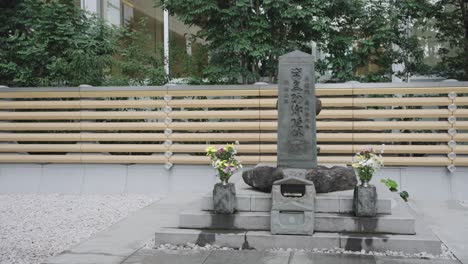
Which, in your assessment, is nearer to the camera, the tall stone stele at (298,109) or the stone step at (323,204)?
the stone step at (323,204)

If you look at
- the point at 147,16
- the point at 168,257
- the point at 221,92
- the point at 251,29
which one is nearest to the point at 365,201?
the point at 168,257

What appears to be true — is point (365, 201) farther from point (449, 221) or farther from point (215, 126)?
point (215, 126)

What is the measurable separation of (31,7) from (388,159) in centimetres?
875

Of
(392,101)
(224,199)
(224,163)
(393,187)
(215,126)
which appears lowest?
(393,187)

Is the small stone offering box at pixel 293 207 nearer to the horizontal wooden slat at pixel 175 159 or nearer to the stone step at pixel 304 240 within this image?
the stone step at pixel 304 240

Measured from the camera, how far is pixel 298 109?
822 cm

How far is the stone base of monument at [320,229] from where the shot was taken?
695cm

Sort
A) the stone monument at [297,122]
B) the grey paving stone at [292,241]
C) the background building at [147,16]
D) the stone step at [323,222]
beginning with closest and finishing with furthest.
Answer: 1. the grey paving stone at [292,241]
2. the stone step at [323,222]
3. the stone monument at [297,122]
4. the background building at [147,16]

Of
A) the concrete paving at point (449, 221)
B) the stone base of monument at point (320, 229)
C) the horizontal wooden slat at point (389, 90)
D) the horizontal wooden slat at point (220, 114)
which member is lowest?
the concrete paving at point (449, 221)

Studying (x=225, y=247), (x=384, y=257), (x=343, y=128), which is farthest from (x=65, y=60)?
(x=384, y=257)

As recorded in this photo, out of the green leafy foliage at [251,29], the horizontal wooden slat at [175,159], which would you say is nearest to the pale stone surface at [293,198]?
the horizontal wooden slat at [175,159]

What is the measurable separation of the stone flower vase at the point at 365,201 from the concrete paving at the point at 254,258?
76cm

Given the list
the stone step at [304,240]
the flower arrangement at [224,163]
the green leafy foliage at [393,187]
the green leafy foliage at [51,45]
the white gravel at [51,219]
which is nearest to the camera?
the stone step at [304,240]

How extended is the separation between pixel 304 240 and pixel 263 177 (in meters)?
1.34
